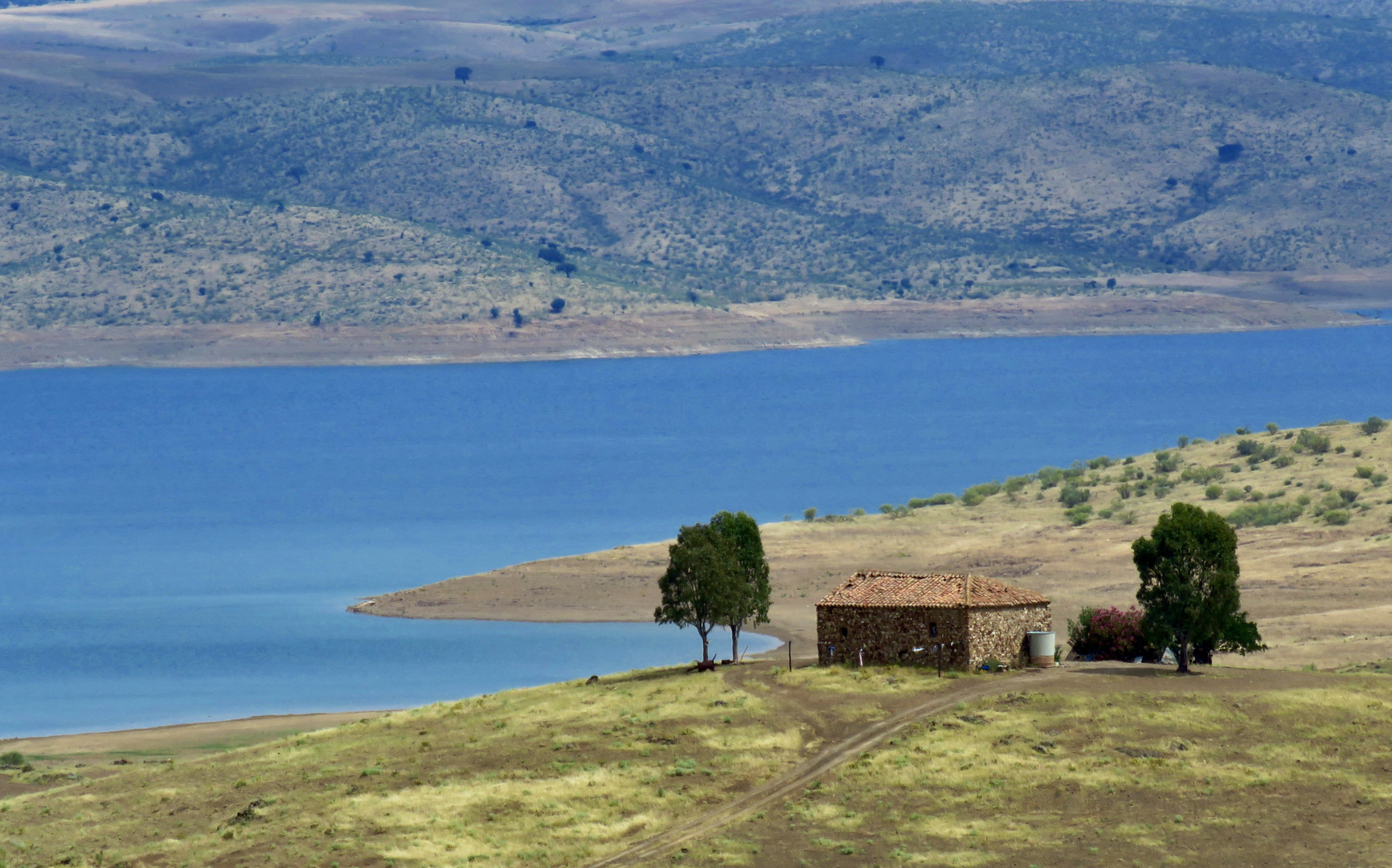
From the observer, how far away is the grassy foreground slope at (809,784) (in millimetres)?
37688

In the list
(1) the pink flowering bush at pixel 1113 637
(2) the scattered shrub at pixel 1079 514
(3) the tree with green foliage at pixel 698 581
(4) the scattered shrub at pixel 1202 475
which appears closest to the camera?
(3) the tree with green foliage at pixel 698 581

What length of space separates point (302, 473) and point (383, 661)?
83190 millimetres

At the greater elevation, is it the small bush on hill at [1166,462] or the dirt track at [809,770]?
the small bush on hill at [1166,462]

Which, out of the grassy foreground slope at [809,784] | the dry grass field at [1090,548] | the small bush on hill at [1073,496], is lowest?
the grassy foreground slope at [809,784]

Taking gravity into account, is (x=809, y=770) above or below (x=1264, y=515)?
below

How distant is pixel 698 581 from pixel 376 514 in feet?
240

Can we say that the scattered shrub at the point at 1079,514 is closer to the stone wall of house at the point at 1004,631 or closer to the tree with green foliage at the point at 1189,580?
the stone wall of house at the point at 1004,631

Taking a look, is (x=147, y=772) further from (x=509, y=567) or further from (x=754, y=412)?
(x=754, y=412)

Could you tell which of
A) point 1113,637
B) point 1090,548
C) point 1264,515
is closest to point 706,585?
point 1113,637

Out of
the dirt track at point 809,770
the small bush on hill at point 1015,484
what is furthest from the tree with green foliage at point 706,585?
the small bush on hill at point 1015,484

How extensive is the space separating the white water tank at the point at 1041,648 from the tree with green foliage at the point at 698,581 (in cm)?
786

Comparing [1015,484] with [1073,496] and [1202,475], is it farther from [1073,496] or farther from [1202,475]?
[1202,475]

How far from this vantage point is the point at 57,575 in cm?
10094

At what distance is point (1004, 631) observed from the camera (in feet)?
161
